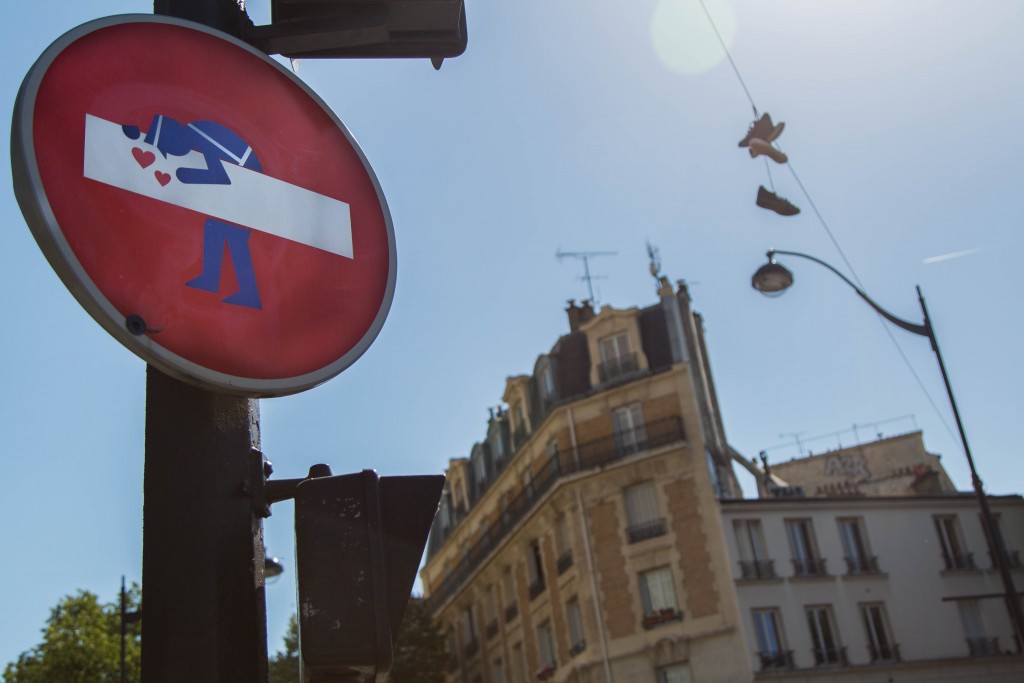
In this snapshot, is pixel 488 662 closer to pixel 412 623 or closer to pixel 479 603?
pixel 479 603

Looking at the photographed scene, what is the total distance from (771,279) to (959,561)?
2699 cm

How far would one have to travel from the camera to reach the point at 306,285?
9.50 feet

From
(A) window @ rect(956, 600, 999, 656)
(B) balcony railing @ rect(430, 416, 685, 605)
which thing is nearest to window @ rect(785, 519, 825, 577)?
(B) balcony railing @ rect(430, 416, 685, 605)

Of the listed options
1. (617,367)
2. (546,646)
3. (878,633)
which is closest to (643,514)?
(617,367)

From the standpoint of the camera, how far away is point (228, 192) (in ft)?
9.19

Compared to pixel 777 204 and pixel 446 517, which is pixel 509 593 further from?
pixel 777 204

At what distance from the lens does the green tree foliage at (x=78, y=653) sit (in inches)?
1314

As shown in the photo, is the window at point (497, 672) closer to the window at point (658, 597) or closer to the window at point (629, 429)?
the window at point (658, 597)

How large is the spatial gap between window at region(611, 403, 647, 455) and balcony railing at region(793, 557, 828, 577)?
6.66 metres

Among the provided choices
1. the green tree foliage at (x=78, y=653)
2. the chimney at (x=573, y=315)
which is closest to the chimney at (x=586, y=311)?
the chimney at (x=573, y=315)

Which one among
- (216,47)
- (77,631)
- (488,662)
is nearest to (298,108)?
(216,47)

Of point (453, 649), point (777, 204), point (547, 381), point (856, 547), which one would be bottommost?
point (856, 547)

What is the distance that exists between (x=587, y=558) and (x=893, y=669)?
10875 mm

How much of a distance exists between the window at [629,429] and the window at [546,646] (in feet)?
26.2
